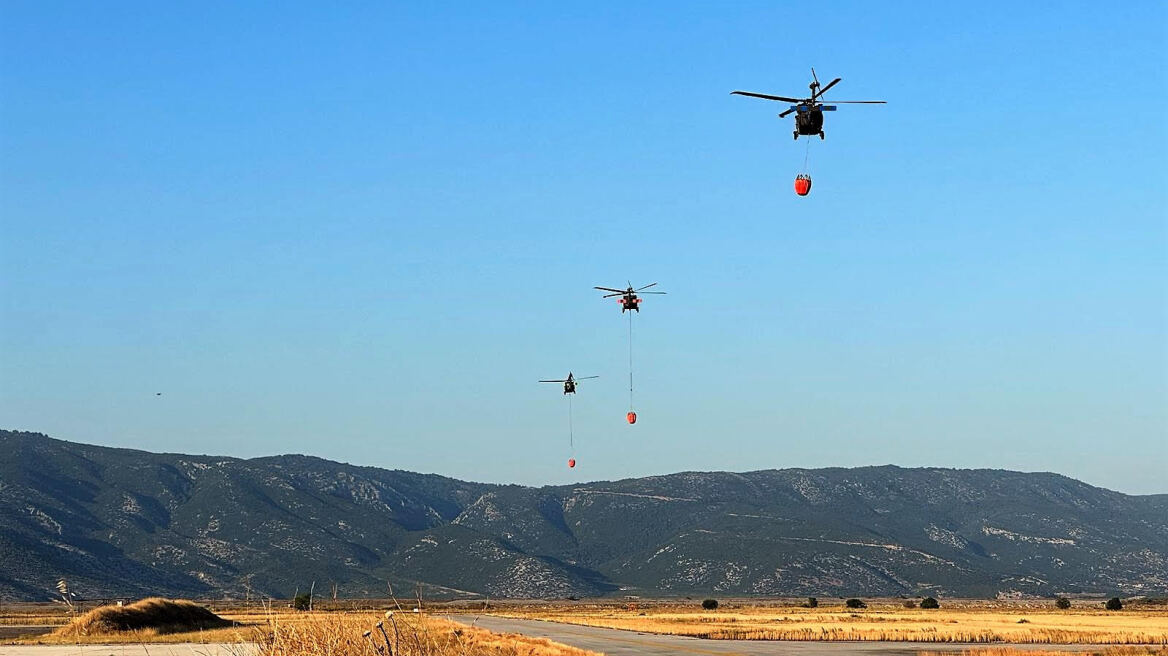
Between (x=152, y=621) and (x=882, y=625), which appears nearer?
(x=152, y=621)

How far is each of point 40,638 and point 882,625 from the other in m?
48.0

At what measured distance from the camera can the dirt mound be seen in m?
69.2

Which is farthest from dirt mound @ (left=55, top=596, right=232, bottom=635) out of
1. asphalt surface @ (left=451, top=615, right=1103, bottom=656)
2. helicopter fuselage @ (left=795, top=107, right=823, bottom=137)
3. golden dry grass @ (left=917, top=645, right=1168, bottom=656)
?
helicopter fuselage @ (left=795, top=107, right=823, bottom=137)

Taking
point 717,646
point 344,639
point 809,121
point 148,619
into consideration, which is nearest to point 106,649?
point 148,619

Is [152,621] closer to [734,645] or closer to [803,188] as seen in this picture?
[734,645]

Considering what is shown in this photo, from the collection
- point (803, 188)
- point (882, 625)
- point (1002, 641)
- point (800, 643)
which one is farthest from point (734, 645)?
point (882, 625)

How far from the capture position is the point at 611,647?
167ft

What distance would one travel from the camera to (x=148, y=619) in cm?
7344

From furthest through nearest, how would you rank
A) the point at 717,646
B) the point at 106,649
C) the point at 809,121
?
the point at 106,649
the point at 717,646
the point at 809,121

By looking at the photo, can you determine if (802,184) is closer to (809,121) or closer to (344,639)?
(809,121)

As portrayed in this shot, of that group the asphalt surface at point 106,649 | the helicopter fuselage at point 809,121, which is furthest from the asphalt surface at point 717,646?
the helicopter fuselage at point 809,121

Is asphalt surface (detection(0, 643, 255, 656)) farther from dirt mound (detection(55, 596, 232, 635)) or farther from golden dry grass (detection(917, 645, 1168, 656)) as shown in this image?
golden dry grass (detection(917, 645, 1168, 656))

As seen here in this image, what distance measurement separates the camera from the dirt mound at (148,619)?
2724 inches

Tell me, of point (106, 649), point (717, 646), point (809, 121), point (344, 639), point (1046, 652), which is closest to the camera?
point (344, 639)
